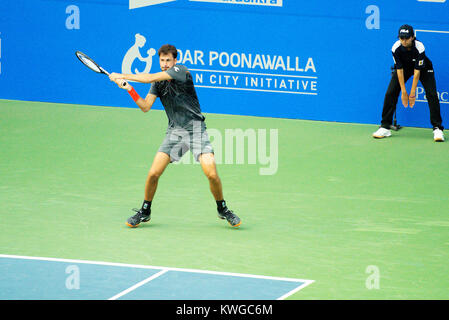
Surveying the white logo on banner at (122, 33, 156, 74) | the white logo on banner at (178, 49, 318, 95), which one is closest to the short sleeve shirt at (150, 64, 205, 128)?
the white logo on banner at (178, 49, 318, 95)

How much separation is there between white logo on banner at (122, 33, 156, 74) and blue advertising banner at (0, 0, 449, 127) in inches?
0.7

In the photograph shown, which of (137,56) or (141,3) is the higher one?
(141,3)

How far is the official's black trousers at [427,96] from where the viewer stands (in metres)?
12.5

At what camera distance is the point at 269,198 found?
30.9 ft

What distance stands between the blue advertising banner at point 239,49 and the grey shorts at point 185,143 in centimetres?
573

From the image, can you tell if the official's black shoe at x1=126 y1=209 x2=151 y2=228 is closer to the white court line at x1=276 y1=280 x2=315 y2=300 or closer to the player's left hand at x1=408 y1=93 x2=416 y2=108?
the white court line at x1=276 y1=280 x2=315 y2=300

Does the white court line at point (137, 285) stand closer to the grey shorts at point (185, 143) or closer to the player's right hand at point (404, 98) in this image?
the grey shorts at point (185, 143)

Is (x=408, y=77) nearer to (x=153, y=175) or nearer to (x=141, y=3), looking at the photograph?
(x=141, y=3)

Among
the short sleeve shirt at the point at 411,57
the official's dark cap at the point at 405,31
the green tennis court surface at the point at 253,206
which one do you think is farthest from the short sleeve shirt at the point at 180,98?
the short sleeve shirt at the point at 411,57

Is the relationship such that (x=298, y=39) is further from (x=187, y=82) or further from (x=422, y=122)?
(x=187, y=82)

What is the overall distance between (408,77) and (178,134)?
555 centimetres

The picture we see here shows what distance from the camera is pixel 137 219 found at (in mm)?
8148

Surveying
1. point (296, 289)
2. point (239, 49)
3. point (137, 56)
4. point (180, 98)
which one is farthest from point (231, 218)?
point (137, 56)
